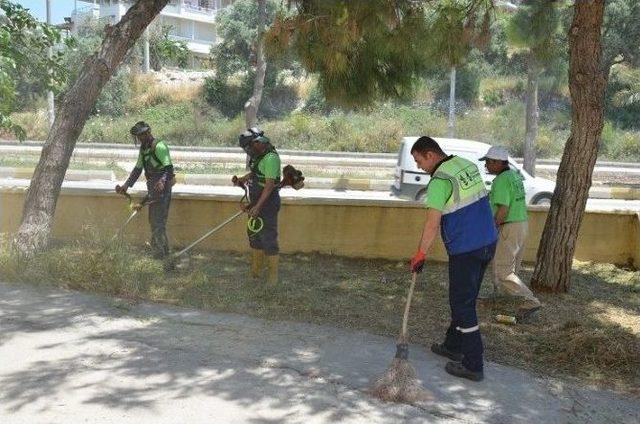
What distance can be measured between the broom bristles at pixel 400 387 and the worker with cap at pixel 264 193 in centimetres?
297

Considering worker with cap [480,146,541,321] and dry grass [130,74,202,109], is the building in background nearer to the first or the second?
dry grass [130,74,202,109]

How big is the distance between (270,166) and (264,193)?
0.25m

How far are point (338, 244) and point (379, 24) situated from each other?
2.83m

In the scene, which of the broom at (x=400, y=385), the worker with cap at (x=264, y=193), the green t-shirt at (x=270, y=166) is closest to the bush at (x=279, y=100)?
the worker with cap at (x=264, y=193)

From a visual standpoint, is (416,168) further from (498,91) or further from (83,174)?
(498,91)

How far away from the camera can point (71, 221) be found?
879 cm

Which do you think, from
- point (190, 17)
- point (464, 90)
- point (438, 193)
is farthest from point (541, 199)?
point (190, 17)

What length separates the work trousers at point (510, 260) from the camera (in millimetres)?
6098

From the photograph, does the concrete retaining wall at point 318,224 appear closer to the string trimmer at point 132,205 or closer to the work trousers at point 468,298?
the string trimmer at point 132,205

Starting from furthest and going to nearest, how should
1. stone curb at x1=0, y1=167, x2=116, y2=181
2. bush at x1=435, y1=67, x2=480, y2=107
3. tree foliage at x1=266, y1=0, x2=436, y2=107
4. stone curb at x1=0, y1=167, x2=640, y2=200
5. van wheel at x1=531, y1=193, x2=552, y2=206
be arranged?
bush at x1=435, y1=67, x2=480, y2=107, stone curb at x1=0, y1=167, x2=640, y2=200, stone curb at x1=0, y1=167, x2=116, y2=181, van wheel at x1=531, y1=193, x2=552, y2=206, tree foliage at x1=266, y1=0, x2=436, y2=107

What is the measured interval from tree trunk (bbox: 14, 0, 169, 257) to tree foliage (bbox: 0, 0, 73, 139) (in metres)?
0.92

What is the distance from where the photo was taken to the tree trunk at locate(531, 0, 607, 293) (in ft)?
21.7

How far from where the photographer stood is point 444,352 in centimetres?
503

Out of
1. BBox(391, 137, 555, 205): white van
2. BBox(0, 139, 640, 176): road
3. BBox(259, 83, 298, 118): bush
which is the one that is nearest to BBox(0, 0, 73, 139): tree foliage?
BBox(391, 137, 555, 205): white van
